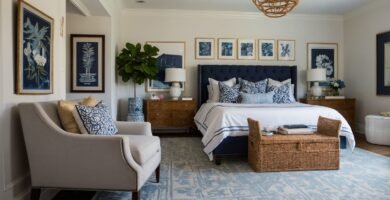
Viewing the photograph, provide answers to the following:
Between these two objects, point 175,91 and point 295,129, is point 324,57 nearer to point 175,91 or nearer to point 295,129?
point 175,91

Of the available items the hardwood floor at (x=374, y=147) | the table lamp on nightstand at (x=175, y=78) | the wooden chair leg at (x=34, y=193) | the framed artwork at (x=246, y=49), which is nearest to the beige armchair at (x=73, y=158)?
the wooden chair leg at (x=34, y=193)

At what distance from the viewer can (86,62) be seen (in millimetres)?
4762

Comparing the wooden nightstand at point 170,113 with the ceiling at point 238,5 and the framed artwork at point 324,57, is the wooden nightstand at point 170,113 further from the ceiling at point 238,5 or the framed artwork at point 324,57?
the framed artwork at point 324,57

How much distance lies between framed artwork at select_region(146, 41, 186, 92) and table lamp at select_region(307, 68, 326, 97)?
8.66 ft

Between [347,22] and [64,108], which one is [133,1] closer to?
[64,108]

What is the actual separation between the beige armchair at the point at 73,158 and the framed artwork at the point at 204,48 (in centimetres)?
418

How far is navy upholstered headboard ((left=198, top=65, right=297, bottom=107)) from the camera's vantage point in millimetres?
5770

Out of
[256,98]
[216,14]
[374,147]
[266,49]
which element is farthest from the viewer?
[266,49]

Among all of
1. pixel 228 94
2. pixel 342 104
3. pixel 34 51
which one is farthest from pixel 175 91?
pixel 34 51

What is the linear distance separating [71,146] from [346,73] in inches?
238

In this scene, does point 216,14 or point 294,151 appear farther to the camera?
point 216,14

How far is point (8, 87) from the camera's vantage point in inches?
75.6

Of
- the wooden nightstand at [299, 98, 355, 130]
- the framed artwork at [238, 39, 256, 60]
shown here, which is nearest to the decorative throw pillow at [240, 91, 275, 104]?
the wooden nightstand at [299, 98, 355, 130]

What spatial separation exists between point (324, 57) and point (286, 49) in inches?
34.9
